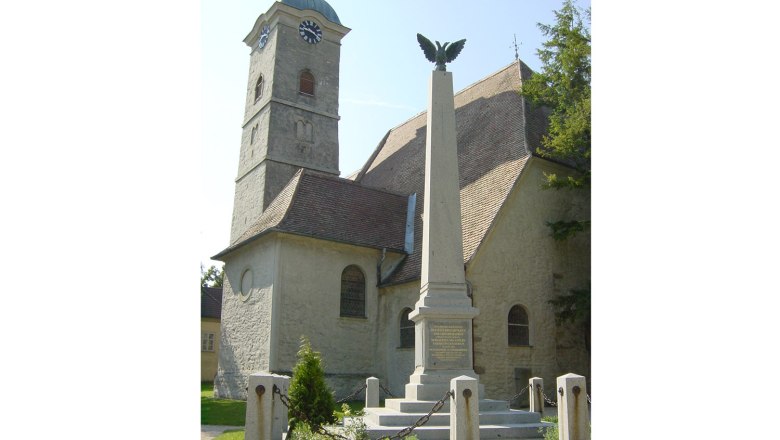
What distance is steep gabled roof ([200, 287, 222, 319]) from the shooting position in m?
34.7

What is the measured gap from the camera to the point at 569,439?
23.4ft

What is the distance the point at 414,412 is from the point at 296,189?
37.6 ft

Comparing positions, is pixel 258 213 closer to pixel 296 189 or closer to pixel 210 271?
pixel 296 189

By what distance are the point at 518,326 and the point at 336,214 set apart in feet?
21.4

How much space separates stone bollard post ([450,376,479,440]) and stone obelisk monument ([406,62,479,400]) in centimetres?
211

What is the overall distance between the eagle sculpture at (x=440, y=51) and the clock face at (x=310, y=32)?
19.0 m

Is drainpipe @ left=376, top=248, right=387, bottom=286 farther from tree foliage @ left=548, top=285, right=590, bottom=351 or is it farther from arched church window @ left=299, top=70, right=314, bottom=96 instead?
arched church window @ left=299, top=70, right=314, bottom=96

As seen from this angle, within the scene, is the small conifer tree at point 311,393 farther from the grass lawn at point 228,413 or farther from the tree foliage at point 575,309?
the tree foliage at point 575,309

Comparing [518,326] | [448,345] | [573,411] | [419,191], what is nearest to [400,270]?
[419,191]

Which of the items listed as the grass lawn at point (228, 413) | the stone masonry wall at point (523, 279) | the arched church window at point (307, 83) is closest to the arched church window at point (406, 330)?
the grass lawn at point (228, 413)

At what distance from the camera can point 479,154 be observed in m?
20.0

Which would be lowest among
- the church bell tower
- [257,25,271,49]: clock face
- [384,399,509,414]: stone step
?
[384,399,509,414]: stone step

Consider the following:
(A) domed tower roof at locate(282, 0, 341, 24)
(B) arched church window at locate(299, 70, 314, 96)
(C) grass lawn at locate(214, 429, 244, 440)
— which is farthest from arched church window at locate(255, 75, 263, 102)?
(C) grass lawn at locate(214, 429, 244, 440)

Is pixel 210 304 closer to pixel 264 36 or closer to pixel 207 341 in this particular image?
pixel 207 341
